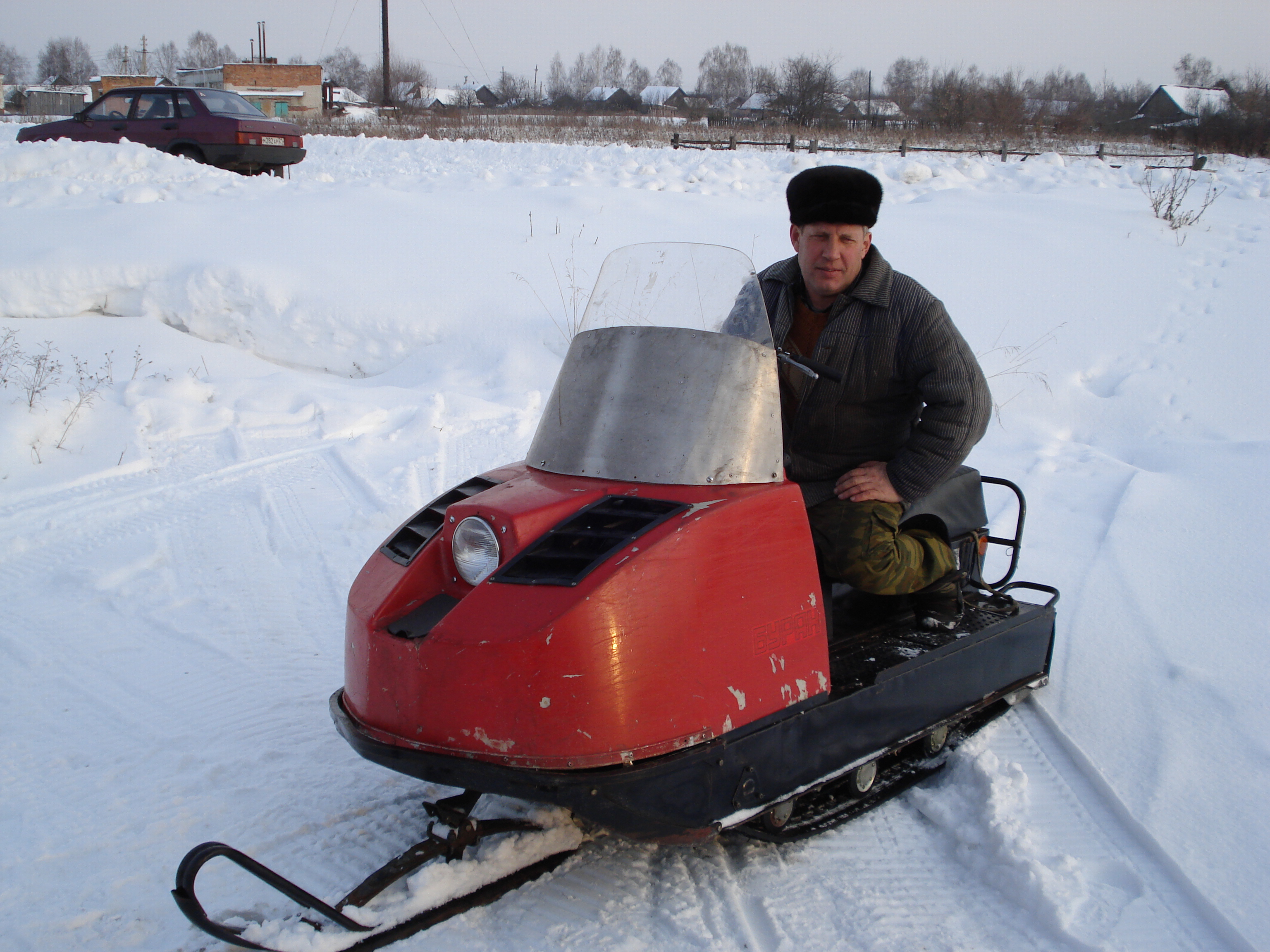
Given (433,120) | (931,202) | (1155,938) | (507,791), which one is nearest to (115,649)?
(507,791)

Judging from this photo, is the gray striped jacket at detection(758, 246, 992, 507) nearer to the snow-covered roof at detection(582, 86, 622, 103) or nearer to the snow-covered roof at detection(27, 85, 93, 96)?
the snow-covered roof at detection(27, 85, 93, 96)

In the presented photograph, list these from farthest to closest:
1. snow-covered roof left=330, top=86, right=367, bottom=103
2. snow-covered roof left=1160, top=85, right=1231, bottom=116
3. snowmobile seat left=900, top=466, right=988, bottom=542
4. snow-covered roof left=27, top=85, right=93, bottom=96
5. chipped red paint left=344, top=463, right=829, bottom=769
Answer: snow-covered roof left=330, top=86, right=367, bottom=103 < snow-covered roof left=27, top=85, right=93, bottom=96 < snow-covered roof left=1160, top=85, right=1231, bottom=116 < snowmobile seat left=900, top=466, right=988, bottom=542 < chipped red paint left=344, top=463, right=829, bottom=769

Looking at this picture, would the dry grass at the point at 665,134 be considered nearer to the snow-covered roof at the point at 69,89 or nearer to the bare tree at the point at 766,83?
the bare tree at the point at 766,83

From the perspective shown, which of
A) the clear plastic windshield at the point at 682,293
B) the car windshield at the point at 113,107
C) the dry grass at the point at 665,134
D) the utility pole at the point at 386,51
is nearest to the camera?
the clear plastic windshield at the point at 682,293

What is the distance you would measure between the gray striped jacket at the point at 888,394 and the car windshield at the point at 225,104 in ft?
36.8

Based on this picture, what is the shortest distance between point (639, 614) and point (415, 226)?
7589mm

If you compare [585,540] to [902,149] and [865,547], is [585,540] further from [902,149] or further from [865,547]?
[902,149]

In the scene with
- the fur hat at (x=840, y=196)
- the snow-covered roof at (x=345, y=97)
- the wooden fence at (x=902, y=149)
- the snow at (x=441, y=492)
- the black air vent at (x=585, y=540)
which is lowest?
the snow at (x=441, y=492)

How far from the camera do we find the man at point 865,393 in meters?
2.46

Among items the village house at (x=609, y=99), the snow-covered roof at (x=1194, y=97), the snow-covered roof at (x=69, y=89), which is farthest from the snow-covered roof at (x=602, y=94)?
the snow-covered roof at (x=1194, y=97)

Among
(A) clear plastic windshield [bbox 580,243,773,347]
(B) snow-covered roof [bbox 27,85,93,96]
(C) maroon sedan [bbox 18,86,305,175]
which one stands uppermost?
(B) snow-covered roof [bbox 27,85,93,96]

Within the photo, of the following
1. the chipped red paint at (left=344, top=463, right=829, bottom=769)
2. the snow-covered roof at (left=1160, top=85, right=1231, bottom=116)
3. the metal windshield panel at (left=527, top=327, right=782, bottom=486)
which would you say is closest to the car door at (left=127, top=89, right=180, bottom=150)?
the metal windshield panel at (left=527, top=327, right=782, bottom=486)

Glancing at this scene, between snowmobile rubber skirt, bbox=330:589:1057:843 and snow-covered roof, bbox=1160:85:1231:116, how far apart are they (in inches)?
1424

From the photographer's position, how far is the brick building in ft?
127
